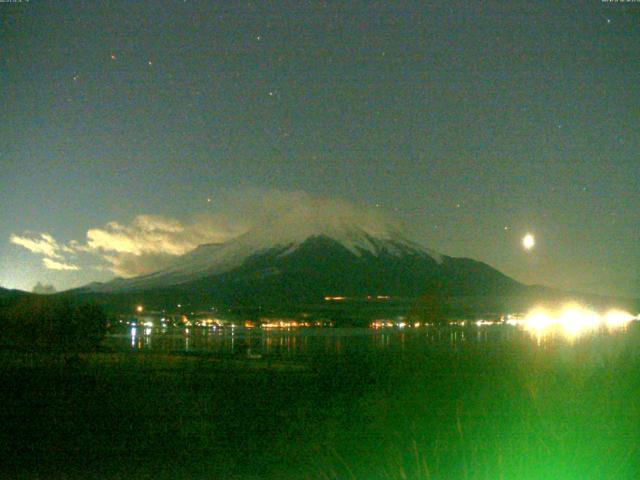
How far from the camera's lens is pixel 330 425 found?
40.3ft

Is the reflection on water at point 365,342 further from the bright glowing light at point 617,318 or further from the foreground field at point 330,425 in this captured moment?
the foreground field at point 330,425

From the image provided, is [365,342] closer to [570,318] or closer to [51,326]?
[51,326]

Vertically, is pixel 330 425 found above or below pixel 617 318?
below

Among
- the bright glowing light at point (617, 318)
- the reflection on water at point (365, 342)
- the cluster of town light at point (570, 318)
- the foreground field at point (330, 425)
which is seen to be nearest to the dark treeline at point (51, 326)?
the reflection on water at point (365, 342)

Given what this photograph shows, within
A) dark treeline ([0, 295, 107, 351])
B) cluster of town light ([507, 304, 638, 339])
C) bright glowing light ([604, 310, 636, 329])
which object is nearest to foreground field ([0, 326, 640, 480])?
dark treeline ([0, 295, 107, 351])

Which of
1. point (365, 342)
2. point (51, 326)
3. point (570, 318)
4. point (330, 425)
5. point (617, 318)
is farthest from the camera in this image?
point (570, 318)

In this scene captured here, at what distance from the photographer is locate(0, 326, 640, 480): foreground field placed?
910cm

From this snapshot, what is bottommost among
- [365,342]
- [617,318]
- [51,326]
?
[365,342]

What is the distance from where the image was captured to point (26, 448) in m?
10.5

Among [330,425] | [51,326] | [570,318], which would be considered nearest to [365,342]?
[51,326]

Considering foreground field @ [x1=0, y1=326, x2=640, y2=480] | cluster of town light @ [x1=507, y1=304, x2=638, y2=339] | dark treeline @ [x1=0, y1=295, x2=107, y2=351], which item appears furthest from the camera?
cluster of town light @ [x1=507, y1=304, x2=638, y2=339]

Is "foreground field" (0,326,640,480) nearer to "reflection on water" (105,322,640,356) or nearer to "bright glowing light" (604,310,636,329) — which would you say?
"reflection on water" (105,322,640,356)

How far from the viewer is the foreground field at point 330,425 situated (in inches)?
358

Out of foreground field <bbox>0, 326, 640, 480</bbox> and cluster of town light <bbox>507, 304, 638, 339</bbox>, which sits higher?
cluster of town light <bbox>507, 304, 638, 339</bbox>
